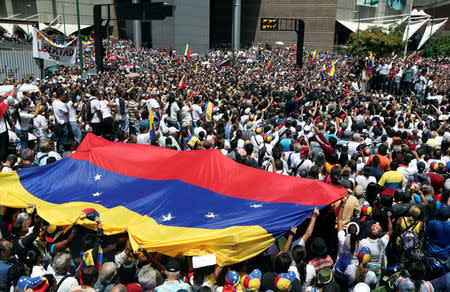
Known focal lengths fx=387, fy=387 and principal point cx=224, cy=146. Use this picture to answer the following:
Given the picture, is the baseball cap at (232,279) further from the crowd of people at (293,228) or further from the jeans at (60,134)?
the jeans at (60,134)

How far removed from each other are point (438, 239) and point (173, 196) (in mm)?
3719

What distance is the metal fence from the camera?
24344 mm

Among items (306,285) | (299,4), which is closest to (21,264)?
(306,285)

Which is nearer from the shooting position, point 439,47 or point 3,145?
point 3,145

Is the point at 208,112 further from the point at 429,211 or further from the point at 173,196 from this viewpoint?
the point at 429,211

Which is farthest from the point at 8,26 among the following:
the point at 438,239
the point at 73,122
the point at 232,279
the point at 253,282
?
the point at 438,239

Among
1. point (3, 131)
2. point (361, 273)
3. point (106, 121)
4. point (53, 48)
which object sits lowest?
point (361, 273)

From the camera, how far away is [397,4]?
61.1 m

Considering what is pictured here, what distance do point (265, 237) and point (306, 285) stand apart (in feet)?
2.42

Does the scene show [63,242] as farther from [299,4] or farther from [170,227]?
[299,4]

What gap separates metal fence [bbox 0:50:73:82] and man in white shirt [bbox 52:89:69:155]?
635 inches

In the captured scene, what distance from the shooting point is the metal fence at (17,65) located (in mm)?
24344

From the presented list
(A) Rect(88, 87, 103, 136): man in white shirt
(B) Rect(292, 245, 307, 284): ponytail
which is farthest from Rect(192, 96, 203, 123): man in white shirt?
(B) Rect(292, 245, 307, 284): ponytail

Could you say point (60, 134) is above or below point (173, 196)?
below
